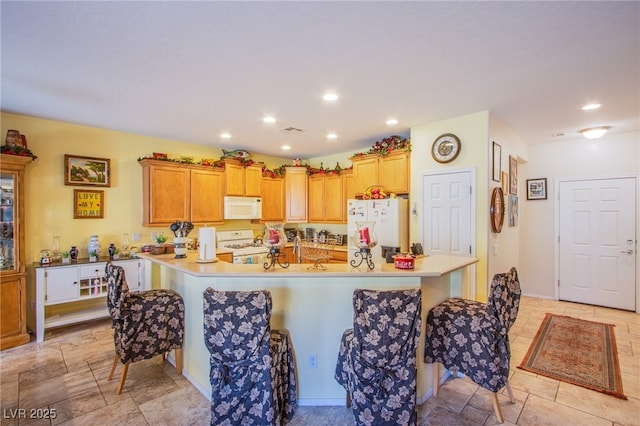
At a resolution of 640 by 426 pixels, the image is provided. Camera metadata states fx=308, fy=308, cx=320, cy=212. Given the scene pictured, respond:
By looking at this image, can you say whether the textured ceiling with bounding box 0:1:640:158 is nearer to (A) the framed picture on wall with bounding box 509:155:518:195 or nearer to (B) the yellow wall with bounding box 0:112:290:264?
(B) the yellow wall with bounding box 0:112:290:264

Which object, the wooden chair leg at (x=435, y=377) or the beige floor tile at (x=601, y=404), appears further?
the wooden chair leg at (x=435, y=377)

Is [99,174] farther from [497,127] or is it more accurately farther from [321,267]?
[497,127]

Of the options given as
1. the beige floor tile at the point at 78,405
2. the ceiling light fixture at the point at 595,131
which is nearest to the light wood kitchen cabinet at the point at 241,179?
Answer: the beige floor tile at the point at 78,405

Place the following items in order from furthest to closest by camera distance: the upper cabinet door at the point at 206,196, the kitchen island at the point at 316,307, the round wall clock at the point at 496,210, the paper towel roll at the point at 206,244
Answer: the upper cabinet door at the point at 206,196 < the round wall clock at the point at 496,210 < the paper towel roll at the point at 206,244 < the kitchen island at the point at 316,307

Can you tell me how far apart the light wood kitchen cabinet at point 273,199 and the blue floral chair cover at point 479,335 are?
407 cm

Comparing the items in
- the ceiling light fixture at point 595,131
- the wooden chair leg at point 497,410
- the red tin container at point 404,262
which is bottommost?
the wooden chair leg at point 497,410

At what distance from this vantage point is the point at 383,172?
4.70m

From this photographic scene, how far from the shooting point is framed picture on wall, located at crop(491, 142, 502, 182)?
3812mm

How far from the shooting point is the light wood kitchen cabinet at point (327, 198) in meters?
5.64

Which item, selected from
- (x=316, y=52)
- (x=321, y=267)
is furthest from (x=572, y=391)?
(x=316, y=52)

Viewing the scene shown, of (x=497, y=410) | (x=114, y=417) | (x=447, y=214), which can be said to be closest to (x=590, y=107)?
(x=447, y=214)

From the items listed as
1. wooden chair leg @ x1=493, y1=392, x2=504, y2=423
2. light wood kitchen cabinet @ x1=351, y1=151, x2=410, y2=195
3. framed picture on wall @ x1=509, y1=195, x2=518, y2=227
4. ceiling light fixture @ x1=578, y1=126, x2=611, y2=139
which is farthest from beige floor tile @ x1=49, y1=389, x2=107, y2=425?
ceiling light fixture @ x1=578, y1=126, x2=611, y2=139

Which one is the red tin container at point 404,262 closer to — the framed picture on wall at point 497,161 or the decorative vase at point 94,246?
the framed picture on wall at point 497,161

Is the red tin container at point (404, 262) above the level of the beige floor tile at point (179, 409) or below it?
above
